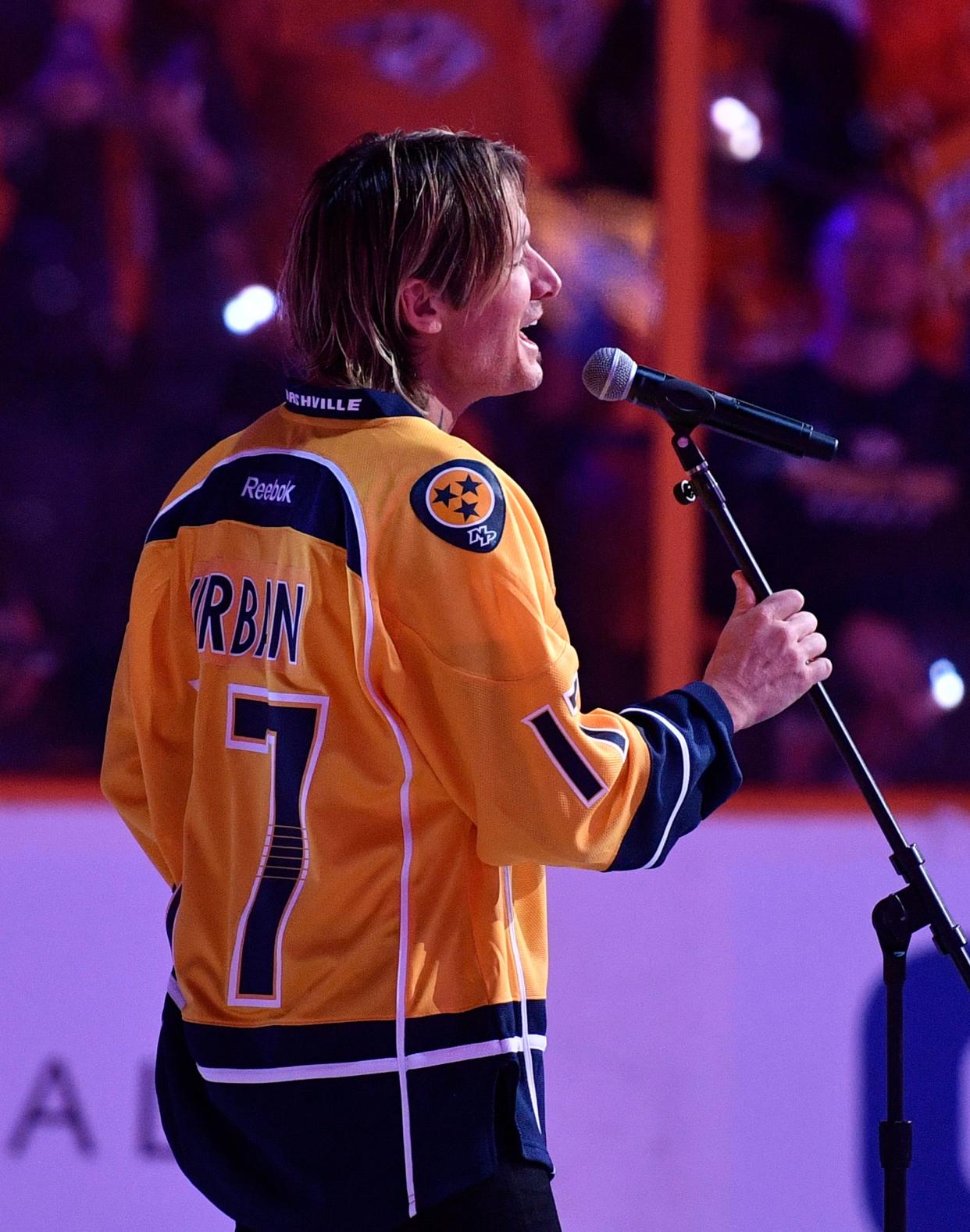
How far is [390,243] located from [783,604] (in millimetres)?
511

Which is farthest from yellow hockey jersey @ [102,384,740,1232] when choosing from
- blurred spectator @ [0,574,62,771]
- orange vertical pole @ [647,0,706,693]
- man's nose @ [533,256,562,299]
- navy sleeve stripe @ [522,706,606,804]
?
orange vertical pole @ [647,0,706,693]

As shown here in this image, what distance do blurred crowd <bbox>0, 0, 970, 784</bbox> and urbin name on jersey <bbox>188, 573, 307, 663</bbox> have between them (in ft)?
5.15

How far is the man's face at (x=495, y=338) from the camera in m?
1.46

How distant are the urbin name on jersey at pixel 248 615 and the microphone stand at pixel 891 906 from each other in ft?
1.36

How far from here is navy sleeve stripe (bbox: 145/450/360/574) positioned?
1.30m

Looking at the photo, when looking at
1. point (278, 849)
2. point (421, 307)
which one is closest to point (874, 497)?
point (421, 307)

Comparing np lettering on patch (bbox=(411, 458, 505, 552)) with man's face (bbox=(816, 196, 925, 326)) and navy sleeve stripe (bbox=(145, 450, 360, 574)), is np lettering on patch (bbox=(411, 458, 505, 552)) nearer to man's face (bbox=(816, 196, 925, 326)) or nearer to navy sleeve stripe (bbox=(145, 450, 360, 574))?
navy sleeve stripe (bbox=(145, 450, 360, 574))

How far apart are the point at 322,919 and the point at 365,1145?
0.63 feet

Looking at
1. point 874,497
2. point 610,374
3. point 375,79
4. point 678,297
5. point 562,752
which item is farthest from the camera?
point 874,497

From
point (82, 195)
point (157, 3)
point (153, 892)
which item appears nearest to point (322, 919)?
point (153, 892)

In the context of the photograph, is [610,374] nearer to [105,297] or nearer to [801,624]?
[801,624]

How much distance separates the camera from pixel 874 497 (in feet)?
10.6

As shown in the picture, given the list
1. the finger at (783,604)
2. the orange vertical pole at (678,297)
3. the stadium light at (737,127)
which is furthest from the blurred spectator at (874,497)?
the finger at (783,604)

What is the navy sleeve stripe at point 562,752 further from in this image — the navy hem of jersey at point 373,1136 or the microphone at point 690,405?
the microphone at point 690,405
